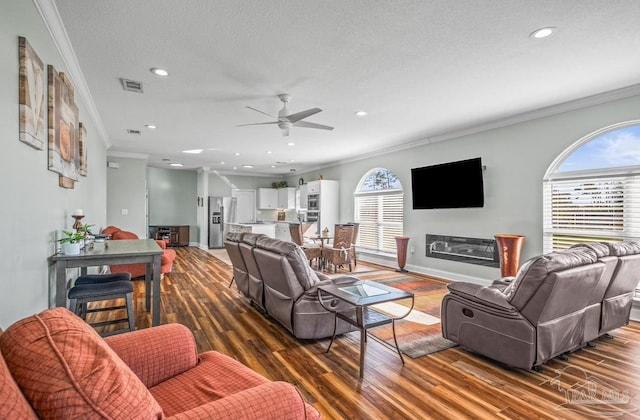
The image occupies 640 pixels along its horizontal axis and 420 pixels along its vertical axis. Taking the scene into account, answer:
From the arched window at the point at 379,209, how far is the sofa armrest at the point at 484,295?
4.10m

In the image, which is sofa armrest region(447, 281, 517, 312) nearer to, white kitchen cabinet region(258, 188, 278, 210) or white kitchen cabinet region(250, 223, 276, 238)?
white kitchen cabinet region(250, 223, 276, 238)

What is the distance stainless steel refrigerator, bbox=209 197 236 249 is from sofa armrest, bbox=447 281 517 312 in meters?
8.63

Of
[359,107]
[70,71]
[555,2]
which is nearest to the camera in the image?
[555,2]

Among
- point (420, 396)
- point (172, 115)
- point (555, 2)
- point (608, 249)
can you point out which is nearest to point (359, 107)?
point (555, 2)

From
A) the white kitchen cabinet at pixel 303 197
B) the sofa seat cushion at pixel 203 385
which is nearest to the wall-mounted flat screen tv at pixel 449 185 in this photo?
the white kitchen cabinet at pixel 303 197

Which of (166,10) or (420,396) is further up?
(166,10)

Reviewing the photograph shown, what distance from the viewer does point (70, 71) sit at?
121 inches

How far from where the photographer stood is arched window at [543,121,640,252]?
3761mm

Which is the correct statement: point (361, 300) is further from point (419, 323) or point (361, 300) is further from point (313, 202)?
point (313, 202)

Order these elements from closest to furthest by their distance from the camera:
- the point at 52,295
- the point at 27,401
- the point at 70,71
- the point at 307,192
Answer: the point at 27,401 < the point at 52,295 < the point at 70,71 < the point at 307,192

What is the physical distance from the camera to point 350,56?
290cm

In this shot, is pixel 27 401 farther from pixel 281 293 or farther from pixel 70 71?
pixel 70 71

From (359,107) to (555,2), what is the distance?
235 centimetres

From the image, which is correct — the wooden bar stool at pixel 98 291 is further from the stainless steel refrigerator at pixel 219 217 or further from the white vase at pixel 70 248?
the stainless steel refrigerator at pixel 219 217
